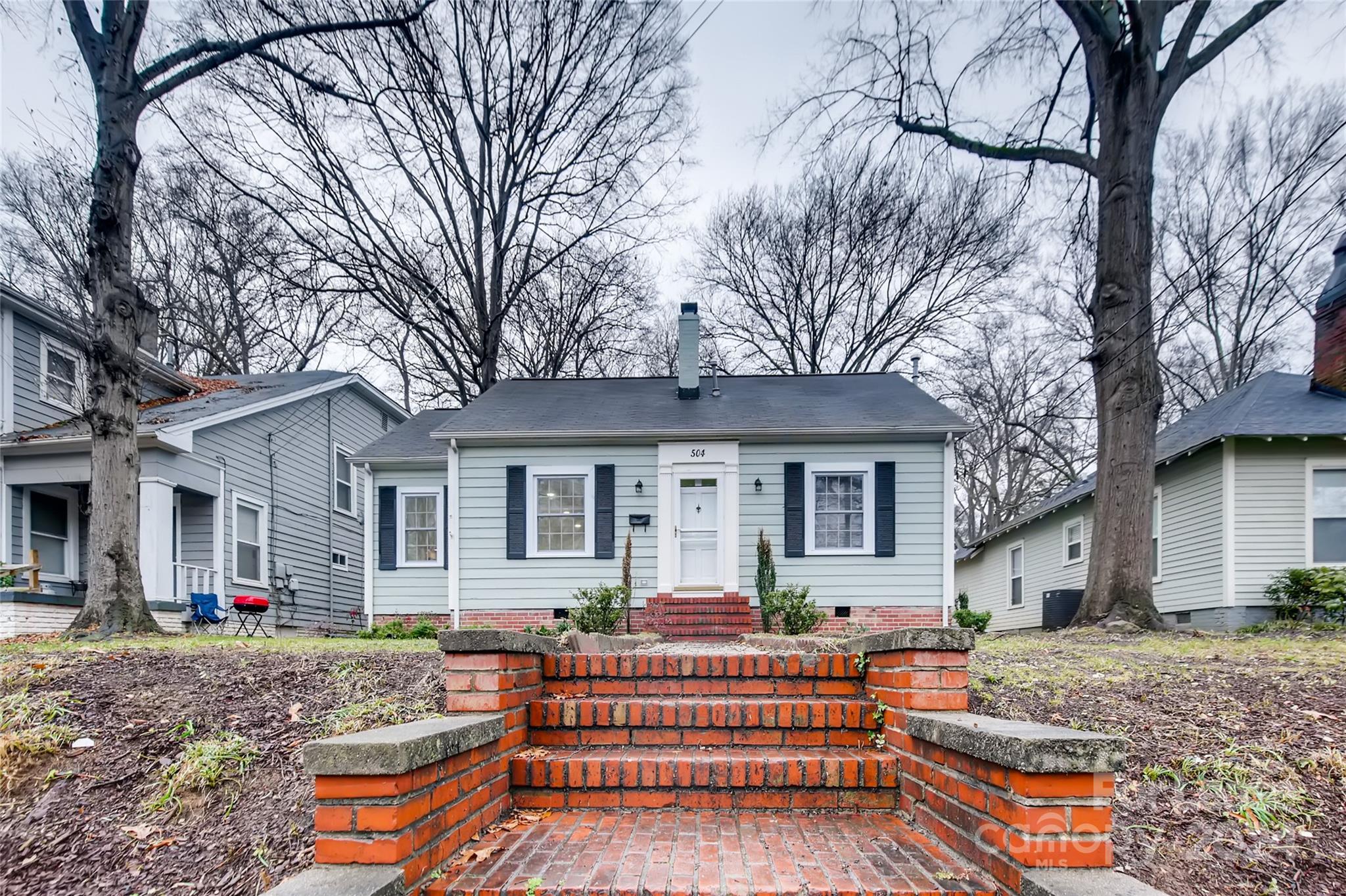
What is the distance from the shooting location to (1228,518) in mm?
8977

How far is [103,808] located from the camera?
7.48 ft

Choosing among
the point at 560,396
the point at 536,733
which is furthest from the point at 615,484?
the point at 536,733

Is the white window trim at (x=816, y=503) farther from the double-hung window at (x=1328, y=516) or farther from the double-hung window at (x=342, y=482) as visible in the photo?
the double-hung window at (x=342, y=482)

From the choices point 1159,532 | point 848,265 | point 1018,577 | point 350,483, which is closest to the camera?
point 1159,532

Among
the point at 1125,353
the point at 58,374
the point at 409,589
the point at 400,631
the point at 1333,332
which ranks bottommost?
the point at 400,631

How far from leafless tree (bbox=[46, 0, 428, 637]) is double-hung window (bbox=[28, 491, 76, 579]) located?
4.86 m

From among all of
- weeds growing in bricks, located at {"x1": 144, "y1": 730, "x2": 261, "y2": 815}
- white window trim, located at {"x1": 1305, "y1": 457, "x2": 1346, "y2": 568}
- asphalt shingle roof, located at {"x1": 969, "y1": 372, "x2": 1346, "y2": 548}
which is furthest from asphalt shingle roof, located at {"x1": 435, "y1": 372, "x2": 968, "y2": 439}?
weeds growing in bricks, located at {"x1": 144, "y1": 730, "x2": 261, "y2": 815}

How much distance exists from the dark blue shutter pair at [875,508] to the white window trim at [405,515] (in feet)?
17.2

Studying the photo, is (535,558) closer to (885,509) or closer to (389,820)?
(885,509)

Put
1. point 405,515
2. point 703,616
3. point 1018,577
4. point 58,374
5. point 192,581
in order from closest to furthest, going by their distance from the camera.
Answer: point 703,616
point 192,581
point 58,374
point 405,515
point 1018,577

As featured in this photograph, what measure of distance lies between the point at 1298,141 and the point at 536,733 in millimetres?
18211

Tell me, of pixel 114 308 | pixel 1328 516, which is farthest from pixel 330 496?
pixel 1328 516

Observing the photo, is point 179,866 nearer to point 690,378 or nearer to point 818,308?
point 690,378

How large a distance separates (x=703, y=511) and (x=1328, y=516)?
8724 mm
